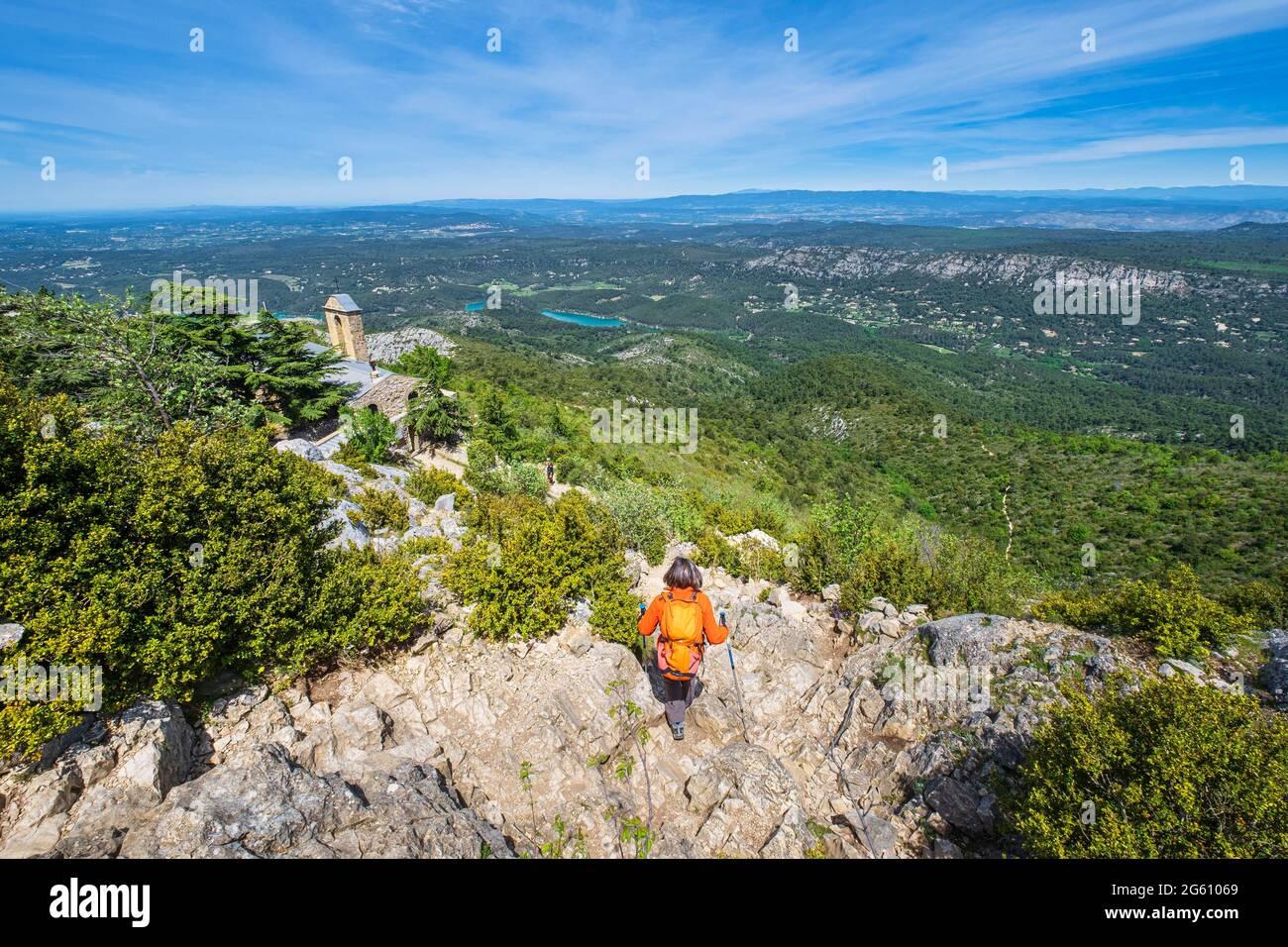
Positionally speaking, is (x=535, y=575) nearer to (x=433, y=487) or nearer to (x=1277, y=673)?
(x=433, y=487)

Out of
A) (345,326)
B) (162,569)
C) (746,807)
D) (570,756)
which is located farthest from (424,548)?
(345,326)

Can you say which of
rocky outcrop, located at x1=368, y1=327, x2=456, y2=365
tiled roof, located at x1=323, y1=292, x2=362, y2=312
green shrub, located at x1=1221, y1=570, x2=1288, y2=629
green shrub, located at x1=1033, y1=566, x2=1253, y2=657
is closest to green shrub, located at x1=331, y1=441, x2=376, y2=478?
tiled roof, located at x1=323, y1=292, x2=362, y2=312

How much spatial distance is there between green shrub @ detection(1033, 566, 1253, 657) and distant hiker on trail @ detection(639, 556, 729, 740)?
27.4 feet

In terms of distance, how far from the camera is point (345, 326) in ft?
105

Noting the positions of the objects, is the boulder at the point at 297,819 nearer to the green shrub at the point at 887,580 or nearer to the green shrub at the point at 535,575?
the green shrub at the point at 535,575

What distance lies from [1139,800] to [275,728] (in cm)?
936

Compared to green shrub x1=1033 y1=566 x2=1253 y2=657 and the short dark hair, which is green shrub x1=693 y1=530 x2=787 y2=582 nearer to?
green shrub x1=1033 y1=566 x2=1253 y2=657

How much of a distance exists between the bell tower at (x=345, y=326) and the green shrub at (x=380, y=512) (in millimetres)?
20700

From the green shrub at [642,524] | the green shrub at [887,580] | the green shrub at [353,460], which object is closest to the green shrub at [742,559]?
the green shrub at [642,524]

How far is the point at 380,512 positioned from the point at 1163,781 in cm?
1489

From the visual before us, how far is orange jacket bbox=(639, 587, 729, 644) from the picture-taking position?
675cm
